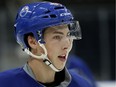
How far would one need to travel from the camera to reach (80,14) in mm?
9969

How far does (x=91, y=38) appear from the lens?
1020cm

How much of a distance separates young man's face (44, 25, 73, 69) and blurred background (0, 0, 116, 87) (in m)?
6.95

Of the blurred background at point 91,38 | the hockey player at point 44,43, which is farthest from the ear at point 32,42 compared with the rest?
the blurred background at point 91,38

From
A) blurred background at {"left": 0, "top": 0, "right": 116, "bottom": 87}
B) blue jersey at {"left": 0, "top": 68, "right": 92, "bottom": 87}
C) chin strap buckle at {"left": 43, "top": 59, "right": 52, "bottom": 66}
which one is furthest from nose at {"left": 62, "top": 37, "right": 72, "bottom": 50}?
blurred background at {"left": 0, "top": 0, "right": 116, "bottom": 87}

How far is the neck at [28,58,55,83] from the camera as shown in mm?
2908

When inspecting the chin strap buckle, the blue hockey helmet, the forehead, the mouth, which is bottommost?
the chin strap buckle

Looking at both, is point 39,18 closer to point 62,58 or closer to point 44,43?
point 44,43

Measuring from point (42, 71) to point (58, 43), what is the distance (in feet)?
0.67

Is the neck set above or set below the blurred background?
above

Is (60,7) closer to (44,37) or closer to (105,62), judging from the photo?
(44,37)

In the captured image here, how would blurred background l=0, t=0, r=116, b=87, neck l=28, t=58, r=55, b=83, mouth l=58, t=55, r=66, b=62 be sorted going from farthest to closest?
blurred background l=0, t=0, r=116, b=87, neck l=28, t=58, r=55, b=83, mouth l=58, t=55, r=66, b=62

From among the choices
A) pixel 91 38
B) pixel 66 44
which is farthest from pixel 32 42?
pixel 91 38

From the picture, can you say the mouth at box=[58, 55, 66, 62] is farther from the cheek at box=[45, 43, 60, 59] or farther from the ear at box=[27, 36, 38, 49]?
the ear at box=[27, 36, 38, 49]

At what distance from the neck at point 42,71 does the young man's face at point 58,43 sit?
3.7 inches
